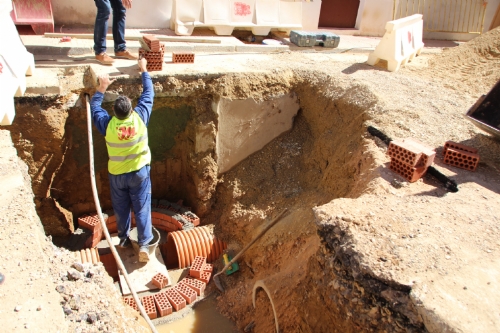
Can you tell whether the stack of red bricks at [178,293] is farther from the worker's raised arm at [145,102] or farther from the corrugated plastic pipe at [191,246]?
the worker's raised arm at [145,102]

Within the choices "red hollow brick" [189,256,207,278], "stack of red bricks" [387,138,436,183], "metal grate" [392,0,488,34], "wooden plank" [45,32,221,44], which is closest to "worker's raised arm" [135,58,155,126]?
"red hollow brick" [189,256,207,278]

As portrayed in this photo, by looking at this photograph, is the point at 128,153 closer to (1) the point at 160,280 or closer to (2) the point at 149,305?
(1) the point at 160,280

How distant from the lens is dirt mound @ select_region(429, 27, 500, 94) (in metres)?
7.26

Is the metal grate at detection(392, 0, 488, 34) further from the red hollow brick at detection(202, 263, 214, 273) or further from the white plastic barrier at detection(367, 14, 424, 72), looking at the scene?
the red hollow brick at detection(202, 263, 214, 273)

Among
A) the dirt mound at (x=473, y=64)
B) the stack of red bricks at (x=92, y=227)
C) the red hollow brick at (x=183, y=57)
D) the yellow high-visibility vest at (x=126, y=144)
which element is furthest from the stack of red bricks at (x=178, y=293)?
the dirt mound at (x=473, y=64)

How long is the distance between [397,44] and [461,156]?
355 cm

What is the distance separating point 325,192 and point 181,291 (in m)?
2.56

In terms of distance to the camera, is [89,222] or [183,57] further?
[183,57]

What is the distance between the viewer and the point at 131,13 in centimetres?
840

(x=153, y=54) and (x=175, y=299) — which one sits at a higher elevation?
(x=153, y=54)

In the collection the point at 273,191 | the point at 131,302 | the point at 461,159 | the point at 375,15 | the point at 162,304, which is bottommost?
the point at 162,304

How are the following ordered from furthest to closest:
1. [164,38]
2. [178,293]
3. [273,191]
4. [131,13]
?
[131,13]
[164,38]
[273,191]
[178,293]

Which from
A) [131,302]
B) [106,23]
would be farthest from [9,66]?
[131,302]

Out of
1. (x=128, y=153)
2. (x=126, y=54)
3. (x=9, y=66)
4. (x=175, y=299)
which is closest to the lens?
(x=9, y=66)
